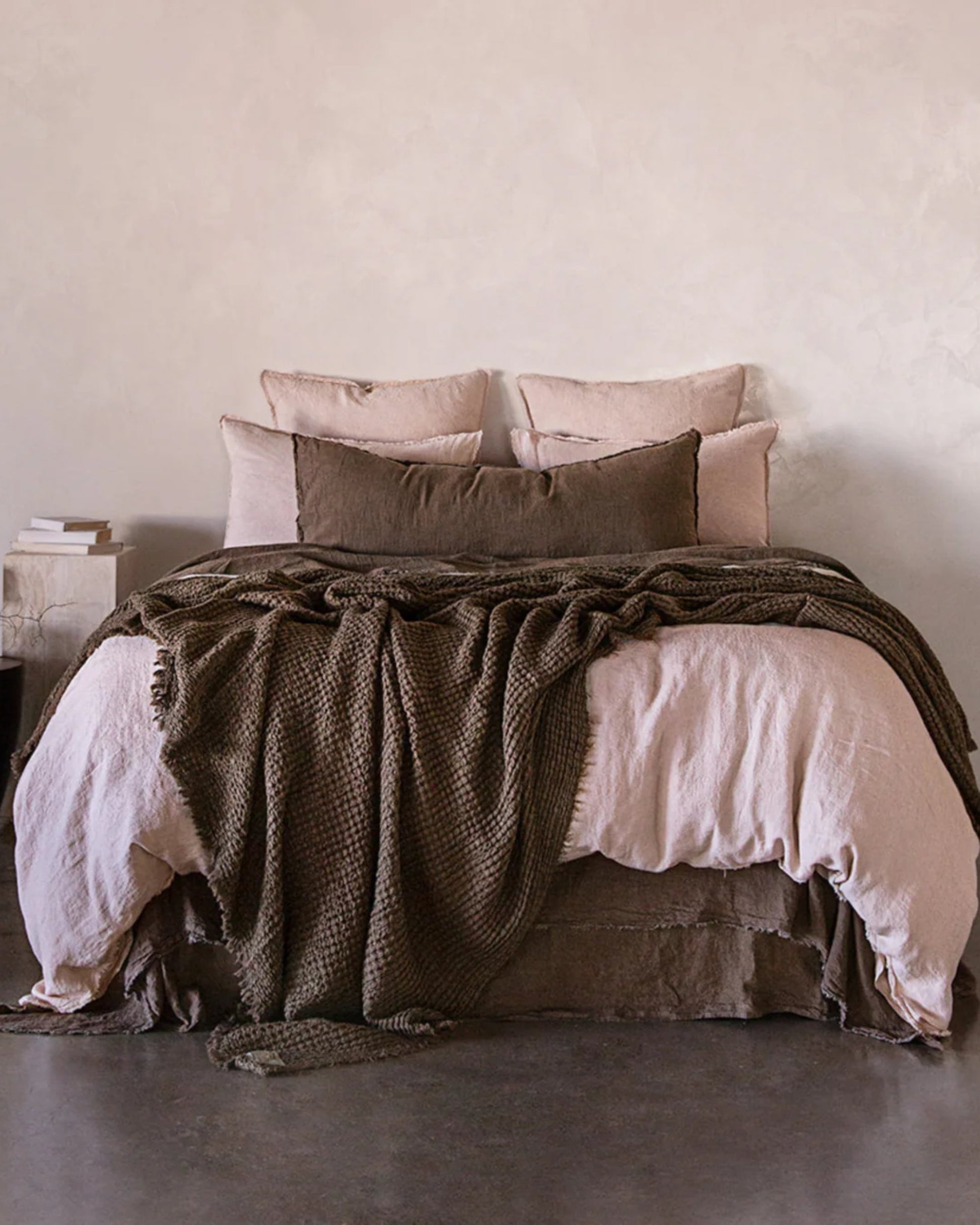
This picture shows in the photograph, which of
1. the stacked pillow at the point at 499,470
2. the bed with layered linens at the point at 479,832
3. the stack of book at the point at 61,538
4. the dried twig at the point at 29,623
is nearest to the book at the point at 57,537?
the stack of book at the point at 61,538

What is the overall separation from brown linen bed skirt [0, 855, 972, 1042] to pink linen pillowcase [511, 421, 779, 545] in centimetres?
157

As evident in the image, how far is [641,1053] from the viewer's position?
2385 millimetres

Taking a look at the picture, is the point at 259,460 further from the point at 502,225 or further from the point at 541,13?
the point at 541,13

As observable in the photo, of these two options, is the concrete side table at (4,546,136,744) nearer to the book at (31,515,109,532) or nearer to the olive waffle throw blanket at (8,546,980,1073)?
the book at (31,515,109,532)

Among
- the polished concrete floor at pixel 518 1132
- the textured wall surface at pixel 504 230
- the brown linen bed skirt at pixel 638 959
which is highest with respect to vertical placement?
the textured wall surface at pixel 504 230

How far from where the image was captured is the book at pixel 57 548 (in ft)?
12.9

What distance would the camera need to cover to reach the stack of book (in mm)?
3945

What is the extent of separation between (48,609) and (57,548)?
181 mm

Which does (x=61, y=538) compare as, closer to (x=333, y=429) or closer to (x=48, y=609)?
(x=48, y=609)

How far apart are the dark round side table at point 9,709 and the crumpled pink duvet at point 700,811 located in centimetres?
120

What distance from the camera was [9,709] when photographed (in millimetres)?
3613

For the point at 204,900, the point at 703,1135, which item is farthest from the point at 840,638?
the point at 204,900

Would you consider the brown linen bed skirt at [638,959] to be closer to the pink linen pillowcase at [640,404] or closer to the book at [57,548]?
the book at [57,548]

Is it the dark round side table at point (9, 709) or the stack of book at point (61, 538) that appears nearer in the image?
the dark round side table at point (9, 709)
